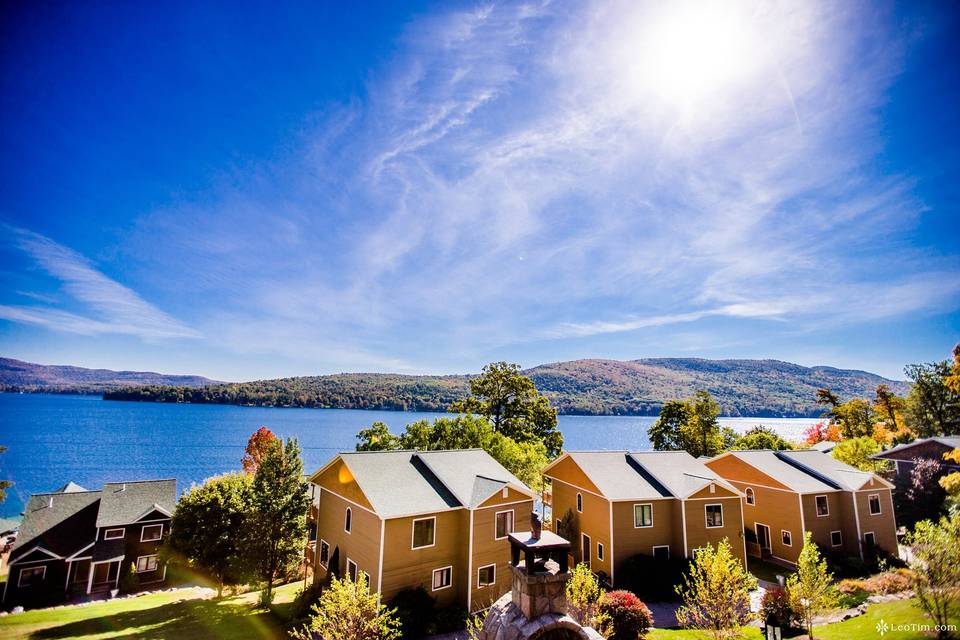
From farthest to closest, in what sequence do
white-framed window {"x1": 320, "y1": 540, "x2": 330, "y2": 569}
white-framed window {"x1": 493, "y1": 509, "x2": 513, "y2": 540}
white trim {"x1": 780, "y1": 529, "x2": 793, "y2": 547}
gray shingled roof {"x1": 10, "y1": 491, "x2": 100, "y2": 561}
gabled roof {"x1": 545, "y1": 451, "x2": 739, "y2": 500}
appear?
white trim {"x1": 780, "y1": 529, "x2": 793, "y2": 547}, gray shingled roof {"x1": 10, "y1": 491, "x2": 100, "y2": 561}, gabled roof {"x1": 545, "y1": 451, "x2": 739, "y2": 500}, white-framed window {"x1": 320, "y1": 540, "x2": 330, "y2": 569}, white-framed window {"x1": 493, "y1": 509, "x2": 513, "y2": 540}

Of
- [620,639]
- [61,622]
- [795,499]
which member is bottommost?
[61,622]

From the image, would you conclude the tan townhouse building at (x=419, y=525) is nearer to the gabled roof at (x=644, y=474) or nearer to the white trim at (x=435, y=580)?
the white trim at (x=435, y=580)

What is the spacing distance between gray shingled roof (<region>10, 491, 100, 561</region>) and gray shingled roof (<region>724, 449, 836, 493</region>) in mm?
47092

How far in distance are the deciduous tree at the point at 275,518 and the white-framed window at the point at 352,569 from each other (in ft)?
15.1

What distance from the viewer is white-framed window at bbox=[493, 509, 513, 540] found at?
76.0ft

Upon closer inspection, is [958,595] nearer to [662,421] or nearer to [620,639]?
[620,639]

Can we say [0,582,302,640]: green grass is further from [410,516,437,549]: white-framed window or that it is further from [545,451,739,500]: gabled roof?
[545,451,739,500]: gabled roof

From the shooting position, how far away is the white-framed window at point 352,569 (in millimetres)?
21766

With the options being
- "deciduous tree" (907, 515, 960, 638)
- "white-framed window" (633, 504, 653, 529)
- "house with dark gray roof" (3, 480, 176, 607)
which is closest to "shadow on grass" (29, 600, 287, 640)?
"house with dark gray roof" (3, 480, 176, 607)

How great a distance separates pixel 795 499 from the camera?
28.3m

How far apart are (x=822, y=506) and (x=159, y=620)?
40337 mm

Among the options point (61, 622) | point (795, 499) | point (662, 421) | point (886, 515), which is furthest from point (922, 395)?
point (61, 622)

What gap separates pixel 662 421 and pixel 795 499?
2654 centimetres

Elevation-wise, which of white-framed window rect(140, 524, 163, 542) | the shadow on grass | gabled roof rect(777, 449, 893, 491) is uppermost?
gabled roof rect(777, 449, 893, 491)
